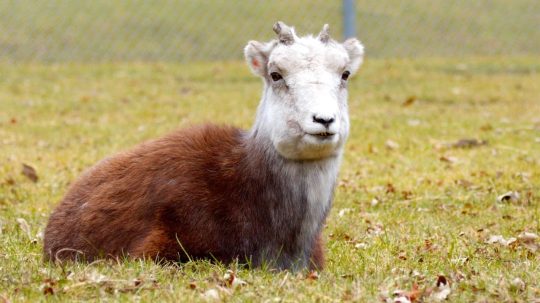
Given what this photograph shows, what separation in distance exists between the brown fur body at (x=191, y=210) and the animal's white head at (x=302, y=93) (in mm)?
194

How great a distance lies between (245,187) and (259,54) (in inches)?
31.7

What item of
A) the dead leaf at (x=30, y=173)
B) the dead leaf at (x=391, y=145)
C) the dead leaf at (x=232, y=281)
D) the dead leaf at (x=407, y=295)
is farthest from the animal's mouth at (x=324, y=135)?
the dead leaf at (x=391, y=145)

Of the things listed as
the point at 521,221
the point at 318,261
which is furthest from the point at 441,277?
the point at 521,221

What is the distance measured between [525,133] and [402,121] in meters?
1.53

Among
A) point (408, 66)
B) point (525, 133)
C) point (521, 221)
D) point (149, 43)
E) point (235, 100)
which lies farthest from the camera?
point (149, 43)

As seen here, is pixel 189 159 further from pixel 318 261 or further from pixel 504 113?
pixel 504 113

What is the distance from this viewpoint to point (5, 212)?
7234mm

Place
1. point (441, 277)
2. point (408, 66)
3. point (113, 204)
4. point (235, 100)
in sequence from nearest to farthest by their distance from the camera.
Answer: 1. point (441, 277)
2. point (113, 204)
3. point (235, 100)
4. point (408, 66)

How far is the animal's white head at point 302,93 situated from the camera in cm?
510

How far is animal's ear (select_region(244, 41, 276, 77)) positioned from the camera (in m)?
5.69

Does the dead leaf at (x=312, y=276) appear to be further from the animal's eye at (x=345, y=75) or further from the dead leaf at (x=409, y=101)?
the dead leaf at (x=409, y=101)

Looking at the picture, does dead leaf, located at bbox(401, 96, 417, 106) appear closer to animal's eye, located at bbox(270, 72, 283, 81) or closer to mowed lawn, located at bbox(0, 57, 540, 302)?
mowed lawn, located at bbox(0, 57, 540, 302)

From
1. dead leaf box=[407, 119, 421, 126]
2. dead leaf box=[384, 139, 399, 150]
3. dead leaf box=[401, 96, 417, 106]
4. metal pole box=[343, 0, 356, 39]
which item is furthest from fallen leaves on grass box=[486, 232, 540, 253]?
metal pole box=[343, 0, 356, 39]

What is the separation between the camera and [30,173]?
8.57m
